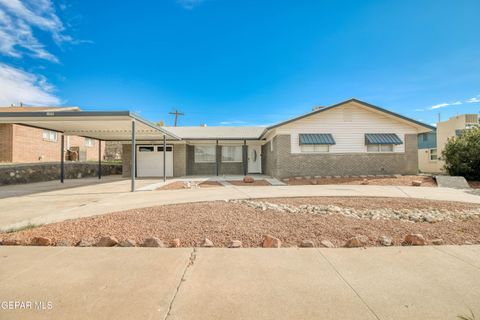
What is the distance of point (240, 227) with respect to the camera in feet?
14.3

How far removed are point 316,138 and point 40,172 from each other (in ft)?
56.8

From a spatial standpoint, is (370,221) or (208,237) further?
(370,221)

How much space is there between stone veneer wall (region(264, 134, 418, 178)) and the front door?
4563 millimetres

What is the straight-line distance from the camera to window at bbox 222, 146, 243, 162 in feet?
59.6

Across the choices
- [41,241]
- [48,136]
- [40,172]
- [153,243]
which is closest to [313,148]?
[153,243]

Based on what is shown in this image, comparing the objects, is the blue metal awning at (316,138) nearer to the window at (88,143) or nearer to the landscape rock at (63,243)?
the landscape rock at (63,243)

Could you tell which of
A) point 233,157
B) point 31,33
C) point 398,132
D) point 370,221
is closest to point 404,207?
point 370,221

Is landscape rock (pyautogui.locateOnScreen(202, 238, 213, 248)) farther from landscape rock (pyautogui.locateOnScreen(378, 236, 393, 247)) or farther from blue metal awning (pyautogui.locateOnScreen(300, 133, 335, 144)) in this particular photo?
blue metal awning (pyautogui.locateOnScreen(300, 133, 335, 144))

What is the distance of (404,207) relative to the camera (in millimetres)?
6195

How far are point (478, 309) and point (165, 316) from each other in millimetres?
2878

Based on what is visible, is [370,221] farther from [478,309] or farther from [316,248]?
[478,309]

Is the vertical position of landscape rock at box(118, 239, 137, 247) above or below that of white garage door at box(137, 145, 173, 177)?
below

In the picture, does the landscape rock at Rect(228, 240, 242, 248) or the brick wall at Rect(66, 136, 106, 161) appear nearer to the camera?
the landscape rock at Rect(228, 240, 242, 248)

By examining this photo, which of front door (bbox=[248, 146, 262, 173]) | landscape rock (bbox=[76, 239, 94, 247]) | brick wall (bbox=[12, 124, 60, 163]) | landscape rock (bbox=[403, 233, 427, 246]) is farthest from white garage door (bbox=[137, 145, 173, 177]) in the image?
landscape rock (bbox=[403, 233, 427, 246])
